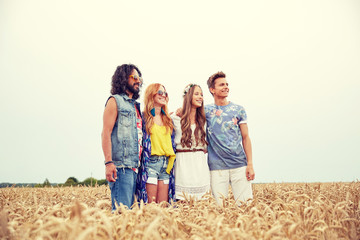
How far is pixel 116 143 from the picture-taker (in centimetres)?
454

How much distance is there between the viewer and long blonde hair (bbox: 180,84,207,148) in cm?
512

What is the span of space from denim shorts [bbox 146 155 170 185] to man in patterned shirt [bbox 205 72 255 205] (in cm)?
92

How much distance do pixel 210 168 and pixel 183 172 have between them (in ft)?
1.97

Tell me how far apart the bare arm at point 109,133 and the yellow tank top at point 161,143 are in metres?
0.76

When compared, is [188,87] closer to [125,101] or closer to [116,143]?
[125,101]

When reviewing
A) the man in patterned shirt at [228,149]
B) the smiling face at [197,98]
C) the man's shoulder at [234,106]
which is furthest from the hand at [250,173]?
the smiling face at [197,98]

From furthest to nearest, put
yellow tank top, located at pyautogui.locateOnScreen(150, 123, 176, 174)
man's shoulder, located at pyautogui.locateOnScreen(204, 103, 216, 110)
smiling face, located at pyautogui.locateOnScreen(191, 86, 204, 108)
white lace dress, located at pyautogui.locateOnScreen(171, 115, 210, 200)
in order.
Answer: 1. man's shoulder, located at pyautogui.locateOnScreen(204, 103, 216, 110)
2. smiling face, located at pyautogui.locateOnScreen(191, 86, 204, 108)
3. white lace dress, located at pyautogui.locateOnScreen(171, 115, 210, 200)
4. yellow tank top, located at pyautogui.locateOnScreen(150, 123, 176, 174)

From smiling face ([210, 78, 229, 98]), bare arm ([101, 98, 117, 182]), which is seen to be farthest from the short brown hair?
bare arm ([101, 98, 117, 182])

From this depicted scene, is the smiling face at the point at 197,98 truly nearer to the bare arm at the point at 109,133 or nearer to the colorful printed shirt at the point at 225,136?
the colorful printed shirt at the point at 225,136

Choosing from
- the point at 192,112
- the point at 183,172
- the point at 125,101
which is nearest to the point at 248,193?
the point at 183,172

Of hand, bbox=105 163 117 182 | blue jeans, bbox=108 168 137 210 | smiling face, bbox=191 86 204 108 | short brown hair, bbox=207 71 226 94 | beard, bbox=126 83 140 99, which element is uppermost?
short brown hair, bbox=207 71 226 94

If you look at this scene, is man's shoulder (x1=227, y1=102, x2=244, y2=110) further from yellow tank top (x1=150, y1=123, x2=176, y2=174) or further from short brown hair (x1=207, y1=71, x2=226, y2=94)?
yellow tank top (x1=150, y1=123, x2=176, y2=174)

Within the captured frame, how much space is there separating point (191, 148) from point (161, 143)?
1.99 ft

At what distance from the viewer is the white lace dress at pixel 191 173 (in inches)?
196
